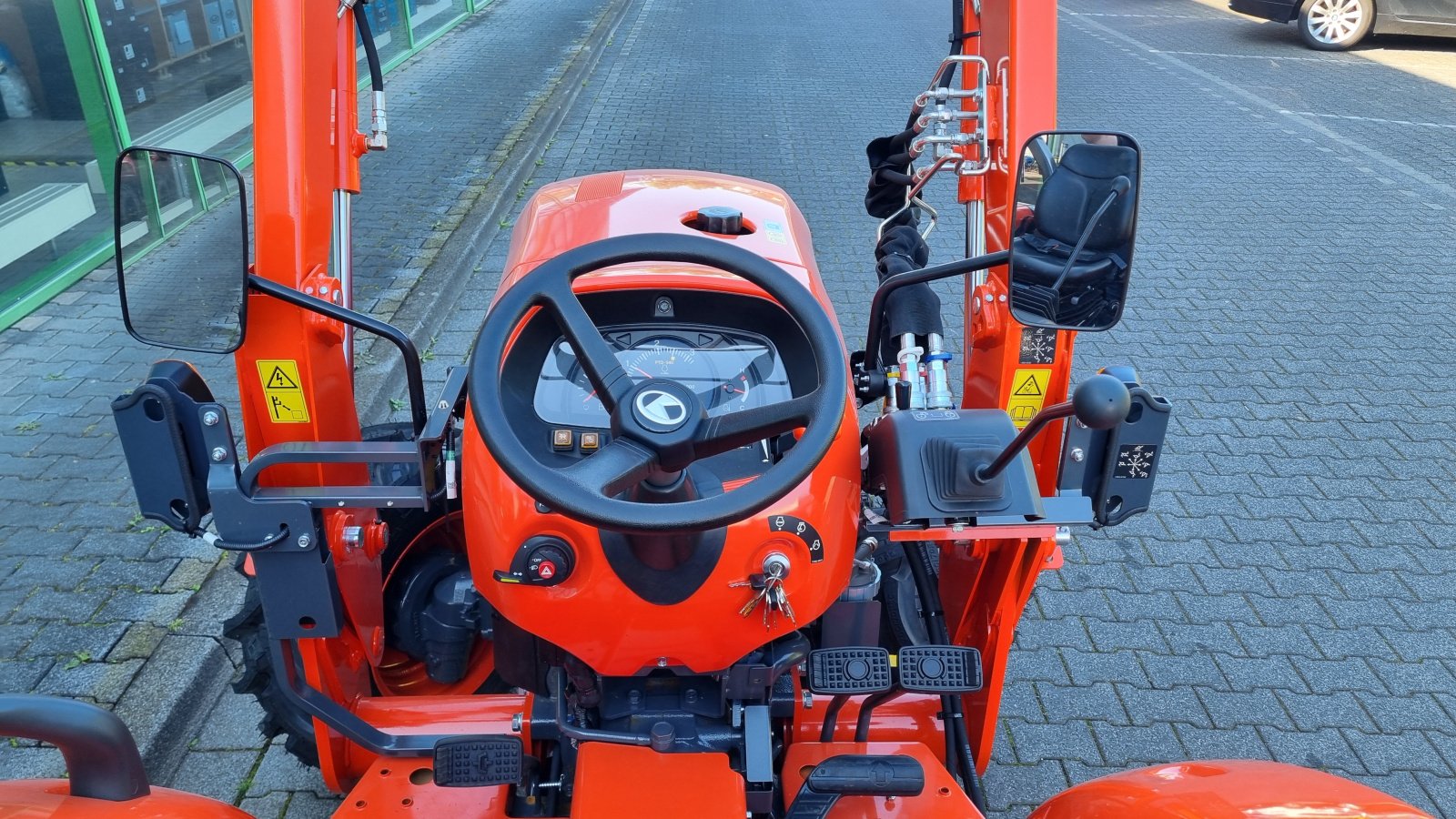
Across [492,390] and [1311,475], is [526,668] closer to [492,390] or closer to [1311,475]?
[492,390]

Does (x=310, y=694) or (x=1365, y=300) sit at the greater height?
(x=310, y=694)

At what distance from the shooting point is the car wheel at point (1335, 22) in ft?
38.8

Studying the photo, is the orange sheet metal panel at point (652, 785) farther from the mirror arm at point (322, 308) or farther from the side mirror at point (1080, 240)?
the side mirror at point (1080, 240)

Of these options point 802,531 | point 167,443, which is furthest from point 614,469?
point 167,443

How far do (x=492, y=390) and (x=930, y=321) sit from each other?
1.40m

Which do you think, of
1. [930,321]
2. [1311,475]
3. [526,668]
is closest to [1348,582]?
[1311,475]

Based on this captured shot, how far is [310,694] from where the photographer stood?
2205mm

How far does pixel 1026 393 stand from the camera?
94.6 inches

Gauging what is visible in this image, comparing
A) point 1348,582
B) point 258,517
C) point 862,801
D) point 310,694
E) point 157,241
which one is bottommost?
point 1348,582

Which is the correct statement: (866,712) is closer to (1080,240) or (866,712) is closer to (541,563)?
(541,563)

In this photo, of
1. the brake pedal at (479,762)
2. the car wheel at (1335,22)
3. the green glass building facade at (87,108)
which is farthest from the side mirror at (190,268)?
the car wheel at (1335,22)

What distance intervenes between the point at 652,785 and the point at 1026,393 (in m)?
1.29

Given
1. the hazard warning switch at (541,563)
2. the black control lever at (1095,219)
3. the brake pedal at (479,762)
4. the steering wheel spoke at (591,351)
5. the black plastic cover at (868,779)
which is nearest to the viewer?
the steering wheel spoke at (591,351)

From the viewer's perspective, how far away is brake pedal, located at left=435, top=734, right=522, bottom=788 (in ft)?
6.46
